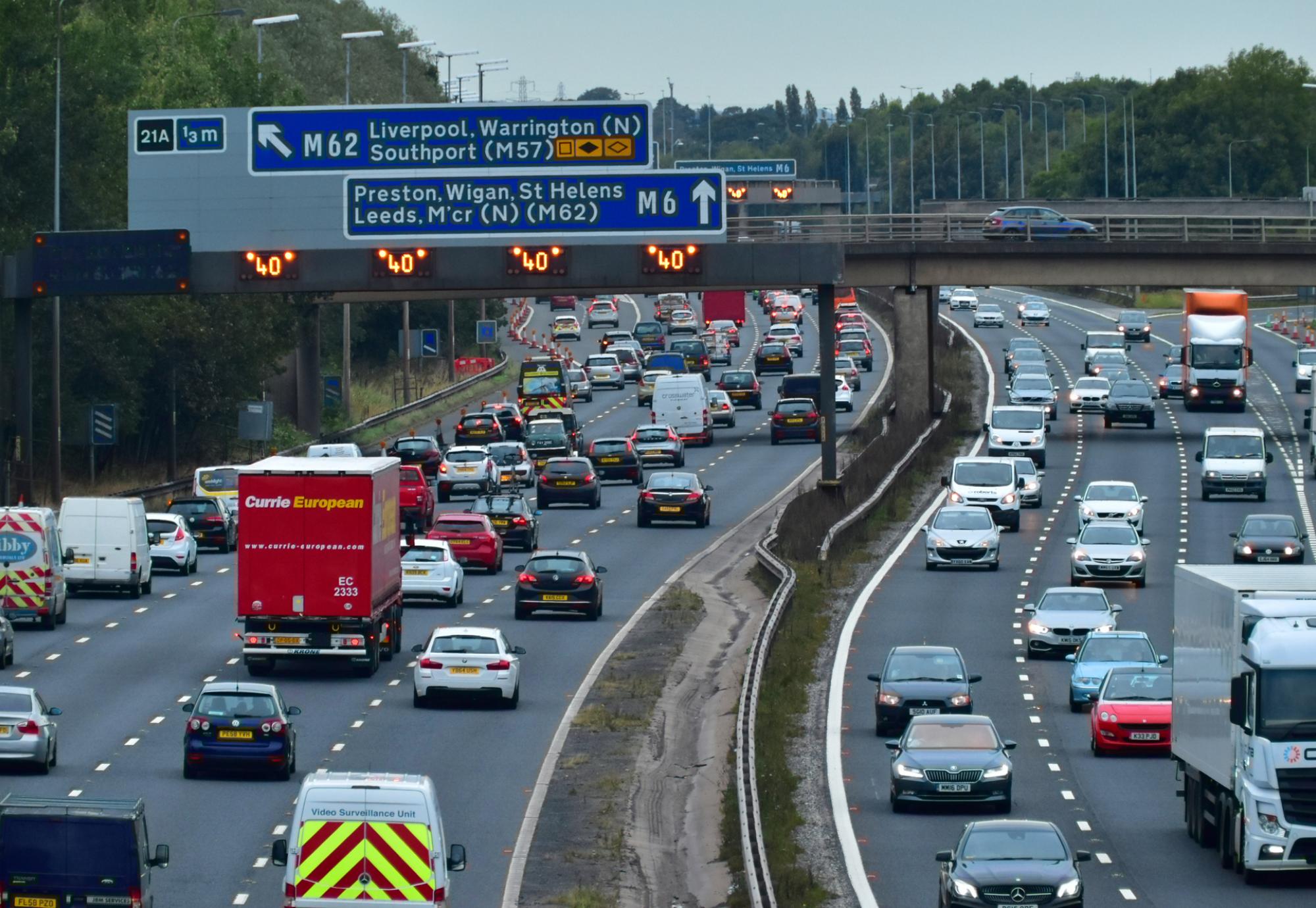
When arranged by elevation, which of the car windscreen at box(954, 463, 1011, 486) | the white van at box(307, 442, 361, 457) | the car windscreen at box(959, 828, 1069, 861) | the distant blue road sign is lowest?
the car windscreen at box(959, 828, 1069, 861)

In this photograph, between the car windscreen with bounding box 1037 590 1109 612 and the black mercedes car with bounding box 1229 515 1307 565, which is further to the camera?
the black mercedes car with bounding box 1229 515 1307 565

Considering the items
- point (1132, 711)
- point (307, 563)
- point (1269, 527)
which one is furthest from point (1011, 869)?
point (1269, 527)

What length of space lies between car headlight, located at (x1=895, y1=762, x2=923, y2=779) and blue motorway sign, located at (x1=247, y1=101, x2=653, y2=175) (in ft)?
87.1

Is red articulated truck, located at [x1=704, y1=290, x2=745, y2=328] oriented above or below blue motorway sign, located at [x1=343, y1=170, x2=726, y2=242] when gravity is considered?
below

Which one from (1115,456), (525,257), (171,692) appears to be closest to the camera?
(171,692)

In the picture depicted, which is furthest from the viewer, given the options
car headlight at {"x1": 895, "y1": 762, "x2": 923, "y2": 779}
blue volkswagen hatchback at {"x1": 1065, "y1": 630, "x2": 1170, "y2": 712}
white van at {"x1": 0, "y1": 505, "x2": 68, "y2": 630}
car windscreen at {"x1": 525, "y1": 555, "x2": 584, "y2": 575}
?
car windscreen at {"x1": 525, "y1": 555, "x2": 584, "y2": 575}

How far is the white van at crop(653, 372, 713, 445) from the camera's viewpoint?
7906 cm

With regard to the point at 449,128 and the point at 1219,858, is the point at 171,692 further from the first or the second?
the point at 449,128

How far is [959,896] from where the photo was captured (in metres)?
21.9

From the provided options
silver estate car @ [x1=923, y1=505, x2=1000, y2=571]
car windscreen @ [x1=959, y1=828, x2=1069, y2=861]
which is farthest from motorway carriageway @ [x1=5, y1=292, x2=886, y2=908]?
silver estate car @ [x1=923, y1=505, x2=1000, y2=571]

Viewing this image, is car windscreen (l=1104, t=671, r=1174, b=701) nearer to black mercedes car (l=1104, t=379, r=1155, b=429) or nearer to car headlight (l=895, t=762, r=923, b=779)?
car headlight (l=895, t=762, r=923, b=779)

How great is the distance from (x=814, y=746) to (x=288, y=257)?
943 inches

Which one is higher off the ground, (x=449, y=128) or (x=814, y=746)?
(x=449, y=128)

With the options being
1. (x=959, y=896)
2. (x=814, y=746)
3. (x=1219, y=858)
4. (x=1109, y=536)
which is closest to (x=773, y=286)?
(x=1109, y=536)
